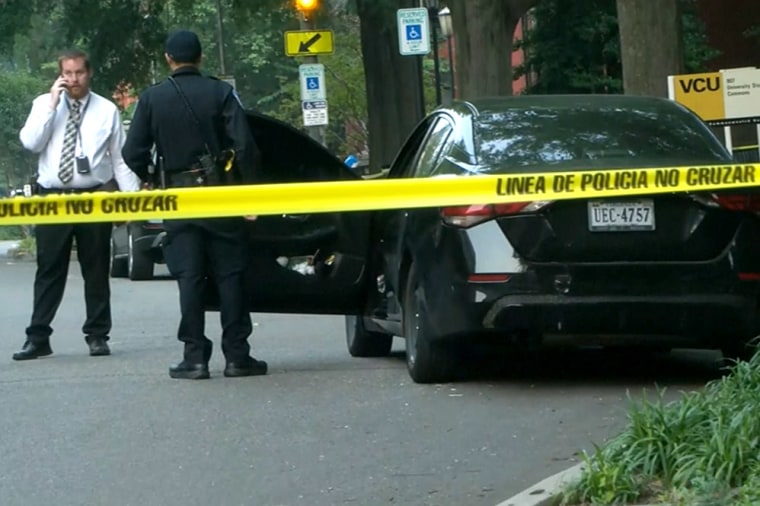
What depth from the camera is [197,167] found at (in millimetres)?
9367

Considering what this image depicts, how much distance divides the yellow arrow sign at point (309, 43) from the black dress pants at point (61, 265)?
14.3 metres

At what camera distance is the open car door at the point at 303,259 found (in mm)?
9773

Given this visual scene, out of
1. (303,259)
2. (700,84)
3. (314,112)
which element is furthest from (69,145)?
(314,112)

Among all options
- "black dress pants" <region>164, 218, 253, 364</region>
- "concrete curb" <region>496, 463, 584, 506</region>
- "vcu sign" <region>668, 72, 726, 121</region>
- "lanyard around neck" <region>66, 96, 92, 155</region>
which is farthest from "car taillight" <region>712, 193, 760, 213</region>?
"vcu sign" <region>668, 72, 726, 121</region>

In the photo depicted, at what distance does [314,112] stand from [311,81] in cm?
52

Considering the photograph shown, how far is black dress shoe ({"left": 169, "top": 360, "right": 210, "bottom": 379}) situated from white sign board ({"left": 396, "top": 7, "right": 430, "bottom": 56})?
38.8ft

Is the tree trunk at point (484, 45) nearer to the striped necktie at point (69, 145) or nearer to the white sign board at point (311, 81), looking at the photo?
the white sign board at point (311, 81)

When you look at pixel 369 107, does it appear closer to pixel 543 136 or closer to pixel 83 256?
pixel 83 256

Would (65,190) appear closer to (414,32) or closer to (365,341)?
(365,341)

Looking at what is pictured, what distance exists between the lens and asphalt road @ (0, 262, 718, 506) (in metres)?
6.64

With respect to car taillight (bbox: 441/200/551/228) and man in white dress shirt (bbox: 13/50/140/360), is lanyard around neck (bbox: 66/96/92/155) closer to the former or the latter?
man in white dress shirt (bbox: 13/50/140/360)

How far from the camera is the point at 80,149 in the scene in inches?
425

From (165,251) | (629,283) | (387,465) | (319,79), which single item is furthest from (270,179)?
(319,79)

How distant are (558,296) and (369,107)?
61.0 ft
